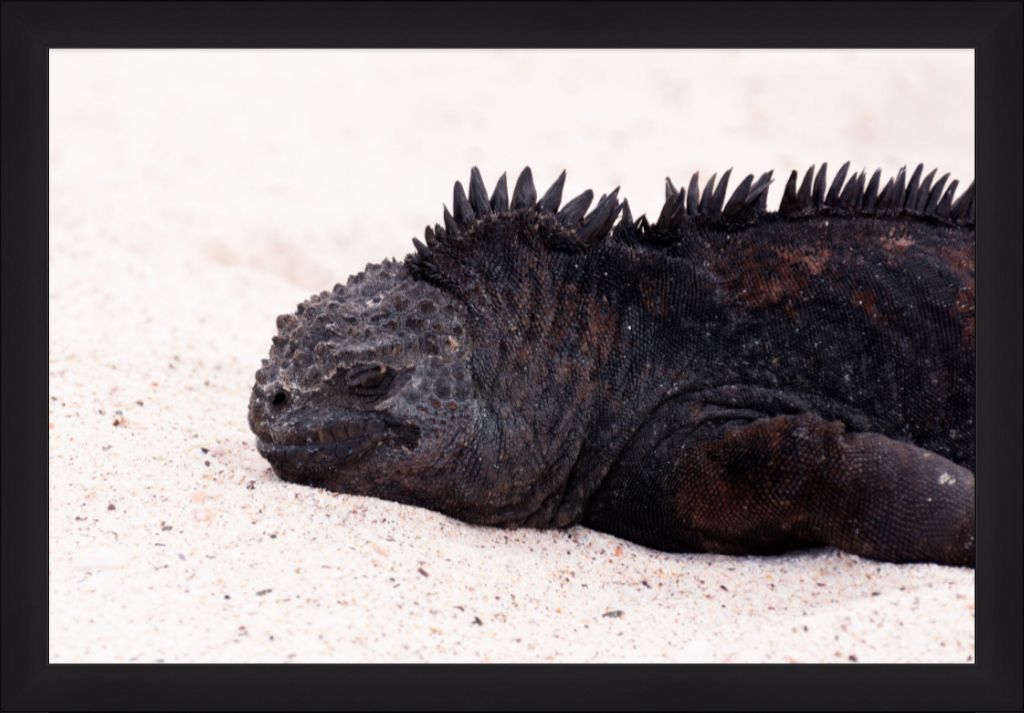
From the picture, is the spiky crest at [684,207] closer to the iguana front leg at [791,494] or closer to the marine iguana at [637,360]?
the marine iguana at [637,360]

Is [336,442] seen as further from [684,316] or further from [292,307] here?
[292,307]

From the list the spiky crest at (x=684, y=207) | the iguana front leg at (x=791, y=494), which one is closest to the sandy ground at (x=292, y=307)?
the iguana front leg at (x=791, y=494)

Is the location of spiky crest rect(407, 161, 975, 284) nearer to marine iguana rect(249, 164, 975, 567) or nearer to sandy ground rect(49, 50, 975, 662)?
marine iguana rect(249, 164, 975, 567)

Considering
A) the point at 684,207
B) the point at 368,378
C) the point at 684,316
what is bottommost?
the point at 368,378

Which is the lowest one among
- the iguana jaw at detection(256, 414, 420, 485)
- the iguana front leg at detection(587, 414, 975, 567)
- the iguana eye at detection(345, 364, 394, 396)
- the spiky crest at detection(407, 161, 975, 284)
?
the iguana front leg at detection(587, 414, 975, 567)

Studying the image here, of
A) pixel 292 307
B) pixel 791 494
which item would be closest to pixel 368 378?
pixel 791 494

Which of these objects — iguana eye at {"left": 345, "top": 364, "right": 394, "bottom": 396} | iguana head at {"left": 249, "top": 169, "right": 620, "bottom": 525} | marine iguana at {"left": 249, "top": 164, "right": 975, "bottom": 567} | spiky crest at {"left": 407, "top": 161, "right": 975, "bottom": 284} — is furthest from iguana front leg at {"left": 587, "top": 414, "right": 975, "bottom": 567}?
iguana eye at {"left": 345, "top": 364, "right": 394, "bottom": 396}

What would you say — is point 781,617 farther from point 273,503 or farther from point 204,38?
point 204,38
